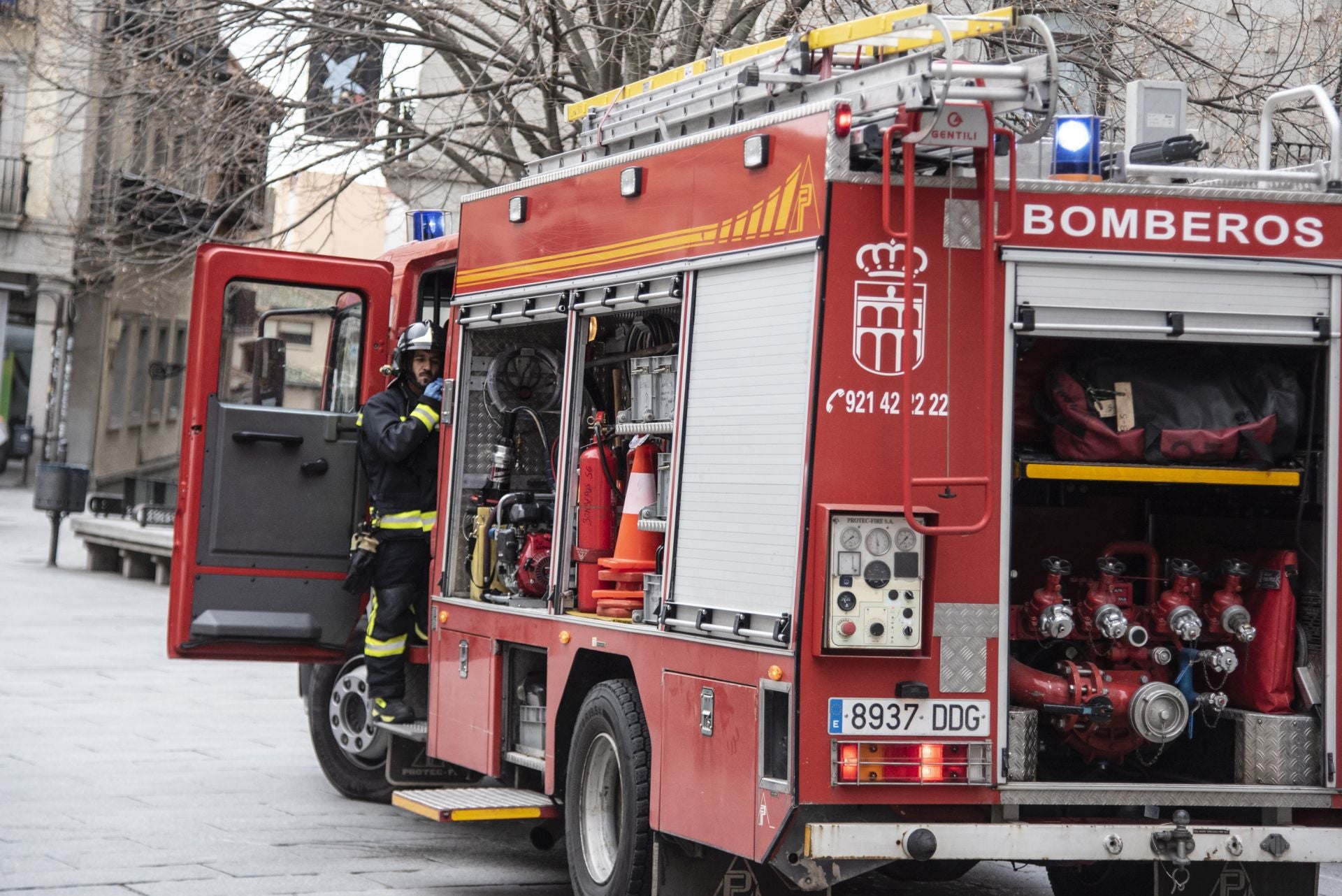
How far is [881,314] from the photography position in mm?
5754

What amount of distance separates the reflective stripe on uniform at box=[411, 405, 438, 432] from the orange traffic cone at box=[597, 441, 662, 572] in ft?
5.52

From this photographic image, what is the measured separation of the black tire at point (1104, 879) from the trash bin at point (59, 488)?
17.0 metres

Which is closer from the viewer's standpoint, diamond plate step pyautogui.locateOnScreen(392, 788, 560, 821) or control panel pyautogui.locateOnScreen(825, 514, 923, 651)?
control panel pyautogui.locateOnScreen(825, 514, 923, 651)

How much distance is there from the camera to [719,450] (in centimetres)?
620

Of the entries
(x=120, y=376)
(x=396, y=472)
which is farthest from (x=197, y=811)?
(x=120, y=376)

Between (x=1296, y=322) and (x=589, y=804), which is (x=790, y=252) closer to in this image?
(x=1296, y=322)

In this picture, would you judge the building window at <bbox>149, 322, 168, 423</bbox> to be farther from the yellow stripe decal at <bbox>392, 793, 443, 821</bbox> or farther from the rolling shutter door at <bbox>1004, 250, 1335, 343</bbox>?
the rolling shutter door at <bbox>1004, 250, 1335, 343</bbox>

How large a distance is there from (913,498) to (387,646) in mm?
3668

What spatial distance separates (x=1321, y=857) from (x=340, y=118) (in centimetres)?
1089

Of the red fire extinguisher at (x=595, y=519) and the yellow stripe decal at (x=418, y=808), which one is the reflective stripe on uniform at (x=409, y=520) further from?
the red fire extinguisher at (x=595, y=519)

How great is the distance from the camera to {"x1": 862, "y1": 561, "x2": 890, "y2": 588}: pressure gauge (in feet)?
18.5

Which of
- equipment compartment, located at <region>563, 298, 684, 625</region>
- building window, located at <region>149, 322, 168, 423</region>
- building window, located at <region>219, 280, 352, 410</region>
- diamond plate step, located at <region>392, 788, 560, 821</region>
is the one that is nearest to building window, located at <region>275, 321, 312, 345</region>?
building window, located at <region>219, 280, 352, 410</region>

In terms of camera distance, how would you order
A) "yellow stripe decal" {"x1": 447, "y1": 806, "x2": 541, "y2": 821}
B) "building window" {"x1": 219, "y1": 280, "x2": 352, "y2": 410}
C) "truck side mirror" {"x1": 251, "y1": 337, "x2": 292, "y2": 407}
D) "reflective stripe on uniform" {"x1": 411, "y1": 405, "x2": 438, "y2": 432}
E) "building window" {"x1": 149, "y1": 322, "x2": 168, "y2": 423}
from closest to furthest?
1. "yellow stripe decal" {"x1": 447, "y1": 806, "x2": 541, "y2": 821}
2. "reflective stripe on uniform" {"x1": 411, "y1": 405, "x2": 438, "y2": 432}
3. "building window" {"x1": 219, "y1": 280, "x2": 352, "y2": 410}
4. "truck side mirror" {"x1": 251, "y1": 337, "x2": 292, "y2": 407}
5. "building window" {"x1": 149, "y1": 322, "x2": 168, "y2": 423}

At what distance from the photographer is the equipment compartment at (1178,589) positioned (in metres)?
6.14
